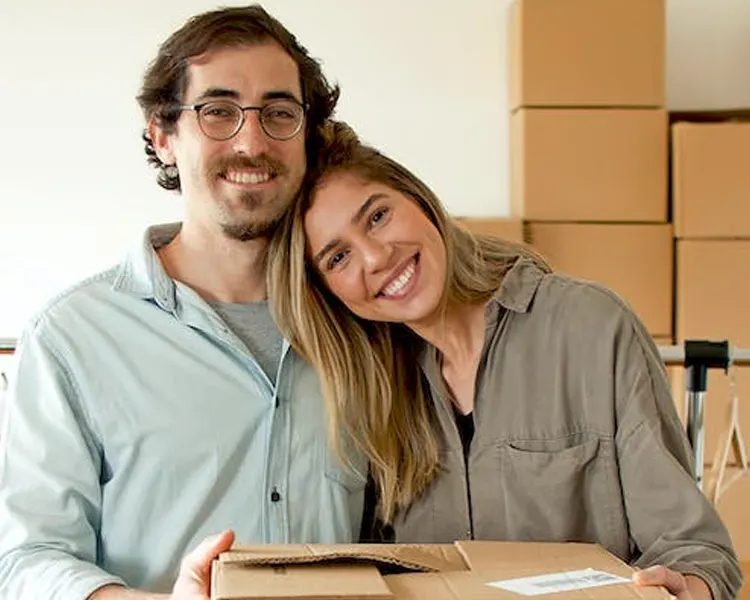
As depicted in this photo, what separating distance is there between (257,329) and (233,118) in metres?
0.31

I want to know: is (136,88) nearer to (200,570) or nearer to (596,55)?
(596,55)

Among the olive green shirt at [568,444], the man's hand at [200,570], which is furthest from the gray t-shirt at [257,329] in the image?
the man's hand at [200,570]

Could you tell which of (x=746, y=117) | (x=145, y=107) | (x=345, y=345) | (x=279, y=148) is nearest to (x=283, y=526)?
(x=345, y=345)

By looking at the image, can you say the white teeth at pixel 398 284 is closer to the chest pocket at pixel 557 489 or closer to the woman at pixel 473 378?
the woman at pixel 473 378

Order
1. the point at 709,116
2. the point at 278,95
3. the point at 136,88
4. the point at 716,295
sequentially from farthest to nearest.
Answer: the point at 136,88 → the point at 709,116 → the point at 716,295 → the point at 278,95

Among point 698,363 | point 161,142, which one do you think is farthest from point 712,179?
point 161,142

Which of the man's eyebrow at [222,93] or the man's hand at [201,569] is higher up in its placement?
the man's eyebrow at [222,93]

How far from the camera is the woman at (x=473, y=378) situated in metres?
1.53

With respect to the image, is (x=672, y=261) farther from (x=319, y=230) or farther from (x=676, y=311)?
(x=319, y=230)

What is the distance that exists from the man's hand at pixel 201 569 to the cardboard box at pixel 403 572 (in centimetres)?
2

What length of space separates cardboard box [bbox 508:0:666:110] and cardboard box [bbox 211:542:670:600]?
256 cm

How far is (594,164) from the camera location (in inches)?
143

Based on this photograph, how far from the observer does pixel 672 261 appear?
3646mm

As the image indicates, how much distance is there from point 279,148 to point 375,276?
235mm
